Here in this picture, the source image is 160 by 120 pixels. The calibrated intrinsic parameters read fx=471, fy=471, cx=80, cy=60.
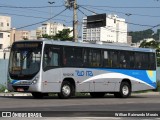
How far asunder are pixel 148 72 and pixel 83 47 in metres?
6.36

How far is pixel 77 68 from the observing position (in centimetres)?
2541

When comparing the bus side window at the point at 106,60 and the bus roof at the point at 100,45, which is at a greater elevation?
the bus roof at the point at 100,45

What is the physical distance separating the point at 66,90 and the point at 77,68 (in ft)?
4.70

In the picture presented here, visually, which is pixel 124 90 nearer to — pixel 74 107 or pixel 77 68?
pixel 77 68

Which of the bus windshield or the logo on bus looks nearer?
the bus windshield

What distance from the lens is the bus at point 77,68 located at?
23547 mm

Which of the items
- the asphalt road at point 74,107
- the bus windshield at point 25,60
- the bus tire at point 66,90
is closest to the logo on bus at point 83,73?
the bus tire at point 66,90

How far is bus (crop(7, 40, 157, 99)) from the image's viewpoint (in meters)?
23.5

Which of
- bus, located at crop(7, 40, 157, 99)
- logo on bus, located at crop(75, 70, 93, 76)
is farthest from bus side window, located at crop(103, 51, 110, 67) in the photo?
logo on bus, located at crop(75, 70, 93, 76)

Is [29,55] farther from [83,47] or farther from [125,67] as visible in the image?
[125,67]

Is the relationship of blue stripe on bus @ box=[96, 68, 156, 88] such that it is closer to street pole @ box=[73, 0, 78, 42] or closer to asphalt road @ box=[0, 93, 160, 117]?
asphalt road @ box=[0, 93, 160, 117]

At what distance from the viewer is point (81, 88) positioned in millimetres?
25797

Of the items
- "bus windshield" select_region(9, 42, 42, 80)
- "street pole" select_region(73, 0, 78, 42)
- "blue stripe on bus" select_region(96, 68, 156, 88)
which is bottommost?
"blue stripe on bus" select_region(96, 68, 156, 88)

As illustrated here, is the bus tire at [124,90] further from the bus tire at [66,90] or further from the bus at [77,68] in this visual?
the bus tire at [66,90]
